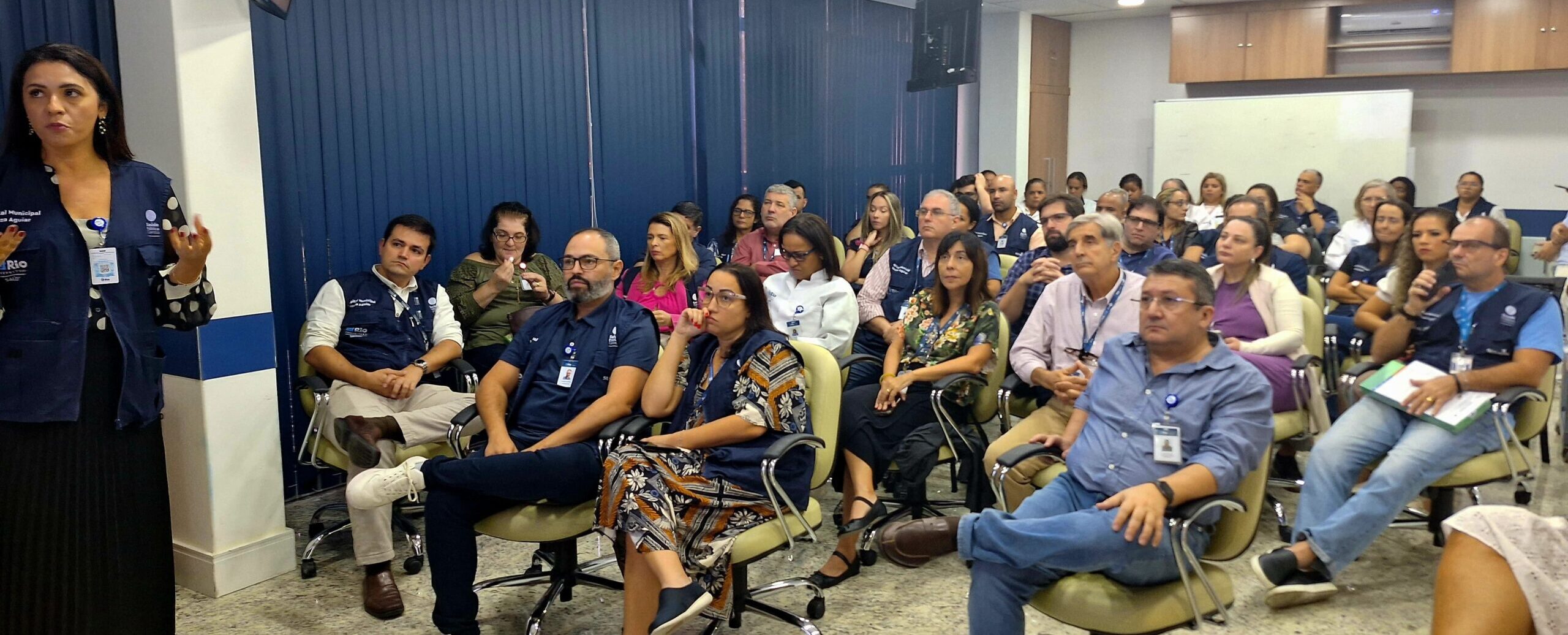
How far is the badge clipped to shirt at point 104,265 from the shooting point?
95.3 inches

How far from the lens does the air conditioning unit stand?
890cm

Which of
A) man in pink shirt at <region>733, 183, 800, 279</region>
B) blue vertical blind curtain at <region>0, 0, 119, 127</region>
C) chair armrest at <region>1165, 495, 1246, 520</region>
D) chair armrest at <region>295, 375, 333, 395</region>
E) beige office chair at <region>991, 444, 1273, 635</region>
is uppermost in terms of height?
blue vertical blind curtain at <region>0, 0, 119, 127</region>

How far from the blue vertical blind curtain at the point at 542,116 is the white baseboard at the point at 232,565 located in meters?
0.85

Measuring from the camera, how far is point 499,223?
4.62 metres

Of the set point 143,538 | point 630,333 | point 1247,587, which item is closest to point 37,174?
point 143,538

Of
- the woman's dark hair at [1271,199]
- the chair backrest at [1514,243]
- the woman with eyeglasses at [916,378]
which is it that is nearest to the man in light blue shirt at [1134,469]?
the woman with eyeglasses at [916,378]

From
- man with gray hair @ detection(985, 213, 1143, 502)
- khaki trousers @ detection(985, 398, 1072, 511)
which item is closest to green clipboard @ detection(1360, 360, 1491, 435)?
man with gray hair @ detection(985, 213, 1143, 502)

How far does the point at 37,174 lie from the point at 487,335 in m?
2.21

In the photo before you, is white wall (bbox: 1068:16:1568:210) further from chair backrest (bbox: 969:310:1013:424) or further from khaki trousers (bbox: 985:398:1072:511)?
khaki trousers (bbox: 985:398:1072:511)

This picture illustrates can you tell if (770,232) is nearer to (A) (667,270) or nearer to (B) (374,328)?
(A) (667,270)

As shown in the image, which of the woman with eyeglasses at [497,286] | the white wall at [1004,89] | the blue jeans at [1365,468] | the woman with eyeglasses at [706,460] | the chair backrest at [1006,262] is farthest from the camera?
the white wall at [1004,89]

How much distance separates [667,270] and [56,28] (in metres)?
2.26

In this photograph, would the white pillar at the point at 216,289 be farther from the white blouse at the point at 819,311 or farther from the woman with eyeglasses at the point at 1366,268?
the woman with eyeglasses at the point at 1366,268

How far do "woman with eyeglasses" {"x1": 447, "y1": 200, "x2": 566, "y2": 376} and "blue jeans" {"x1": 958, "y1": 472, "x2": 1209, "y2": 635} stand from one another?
2.64m
